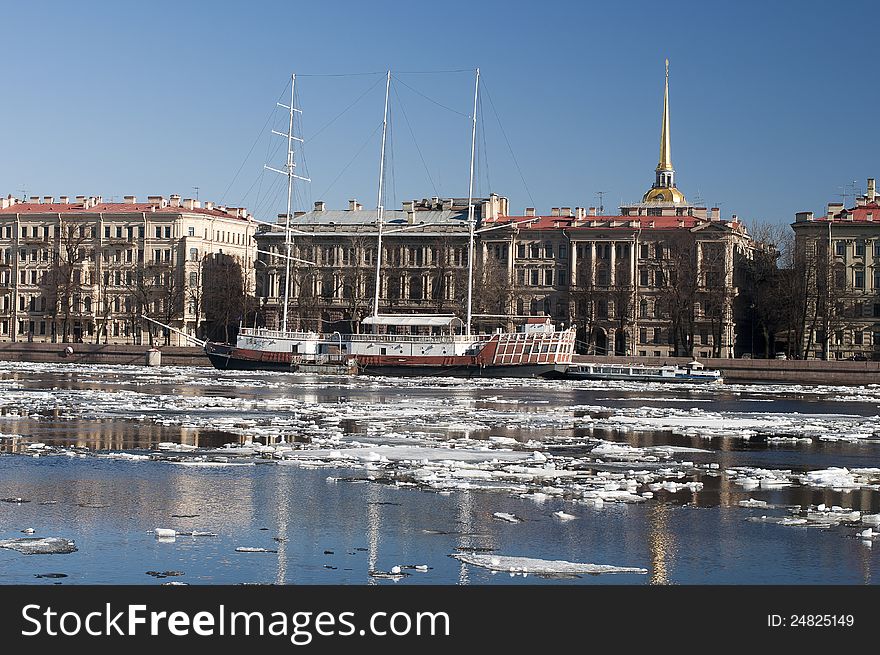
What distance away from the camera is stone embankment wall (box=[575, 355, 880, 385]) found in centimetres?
8394

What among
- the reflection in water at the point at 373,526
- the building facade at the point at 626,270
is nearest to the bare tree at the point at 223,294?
the building facade at the point at 626,270

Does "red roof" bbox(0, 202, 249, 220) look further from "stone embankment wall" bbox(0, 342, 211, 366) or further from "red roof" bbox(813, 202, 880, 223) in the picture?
"red roof" bbox(813, 202, 880, 223)

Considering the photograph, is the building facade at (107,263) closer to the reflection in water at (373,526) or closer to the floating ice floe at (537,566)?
the reflection in water at (373,526)

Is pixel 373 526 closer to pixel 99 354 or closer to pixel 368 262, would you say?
pixel 99 354

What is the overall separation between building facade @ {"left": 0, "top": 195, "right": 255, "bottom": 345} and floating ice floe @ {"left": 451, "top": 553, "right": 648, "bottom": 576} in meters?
106

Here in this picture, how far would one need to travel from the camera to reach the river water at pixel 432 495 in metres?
16.0

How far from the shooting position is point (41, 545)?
16.8 metres

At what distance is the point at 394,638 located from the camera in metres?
12.6

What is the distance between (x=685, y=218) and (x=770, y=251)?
28.2 ft

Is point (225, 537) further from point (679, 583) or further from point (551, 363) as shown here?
point (551, 363)

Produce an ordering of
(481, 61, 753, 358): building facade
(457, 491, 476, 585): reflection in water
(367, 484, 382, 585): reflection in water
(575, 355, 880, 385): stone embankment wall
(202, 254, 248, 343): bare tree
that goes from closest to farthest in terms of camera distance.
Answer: (457, 491, 476, 585): reflection in water → (367, 484, 382, 585): reflection in water → (575, 355, 880, 385): stone embankment wall → (481, 61, 753, 358): building facade → (202, 254, 248, 343): bare tree

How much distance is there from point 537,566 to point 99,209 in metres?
118

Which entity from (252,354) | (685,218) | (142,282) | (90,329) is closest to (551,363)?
(252,354)

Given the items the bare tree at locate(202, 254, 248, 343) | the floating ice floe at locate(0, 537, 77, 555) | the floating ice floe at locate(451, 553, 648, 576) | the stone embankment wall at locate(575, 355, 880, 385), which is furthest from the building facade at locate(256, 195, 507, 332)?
the floating ice floe at locate(451, 553, 648, 576)
